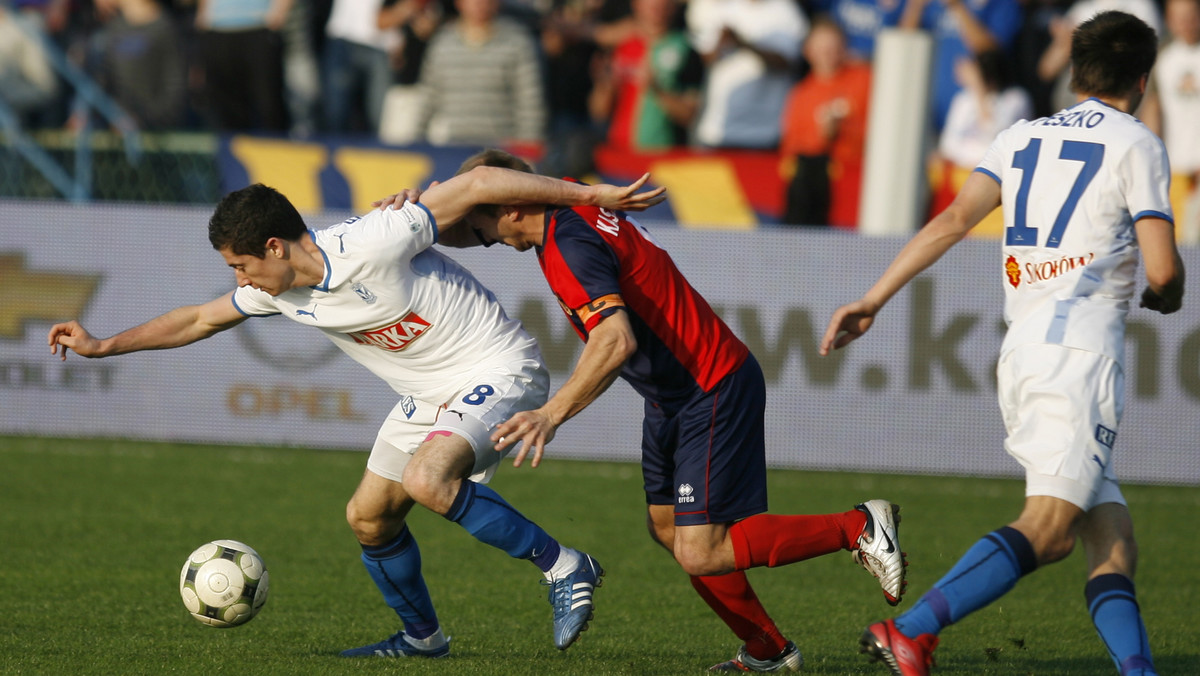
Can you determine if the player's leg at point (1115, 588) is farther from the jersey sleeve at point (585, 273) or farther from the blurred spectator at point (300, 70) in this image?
the blurred spectator at point (300, 70)

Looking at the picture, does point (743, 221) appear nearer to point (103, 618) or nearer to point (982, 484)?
point (982, 484)

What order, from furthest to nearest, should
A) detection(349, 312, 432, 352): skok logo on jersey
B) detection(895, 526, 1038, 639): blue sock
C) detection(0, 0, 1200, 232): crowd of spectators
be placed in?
detection(0, 0, 1200, 232): crowd of spectators → detection(349, 312, 432, 352): skok logo on jersey → detection(895, 526, 1038, 639): blue sock

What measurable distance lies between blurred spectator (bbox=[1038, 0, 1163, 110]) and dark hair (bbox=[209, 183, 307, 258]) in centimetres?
892

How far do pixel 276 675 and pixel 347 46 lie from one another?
10536 mm

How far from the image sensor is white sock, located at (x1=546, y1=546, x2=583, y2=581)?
194 inches

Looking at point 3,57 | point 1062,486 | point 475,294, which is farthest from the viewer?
point 3,57

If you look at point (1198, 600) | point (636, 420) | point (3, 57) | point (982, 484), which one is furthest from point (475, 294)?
point (3, 57)

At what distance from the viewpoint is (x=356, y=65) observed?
14.5 metres

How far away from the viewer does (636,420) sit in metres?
10.2

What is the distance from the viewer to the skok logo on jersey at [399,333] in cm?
517

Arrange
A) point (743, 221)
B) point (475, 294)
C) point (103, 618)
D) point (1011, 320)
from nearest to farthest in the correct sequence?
point (1011, 320) < point (475, 294) < point (103, 618) < point (743, 221)

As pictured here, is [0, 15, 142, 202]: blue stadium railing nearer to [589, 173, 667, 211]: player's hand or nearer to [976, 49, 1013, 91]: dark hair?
[976, 49, 1013, 91]: dark hair

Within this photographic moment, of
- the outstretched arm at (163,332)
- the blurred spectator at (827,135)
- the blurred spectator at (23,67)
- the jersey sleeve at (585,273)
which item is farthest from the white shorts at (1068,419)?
the blurred spectator at (23,67)

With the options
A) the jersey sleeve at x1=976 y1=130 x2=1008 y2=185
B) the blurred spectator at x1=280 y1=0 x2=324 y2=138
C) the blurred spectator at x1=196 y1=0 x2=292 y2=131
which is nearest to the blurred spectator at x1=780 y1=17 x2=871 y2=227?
the blurred spectator at x1=280 y1=0 x2=324 y2=138
